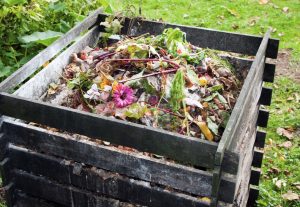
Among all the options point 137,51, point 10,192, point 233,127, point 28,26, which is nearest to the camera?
point 233,127

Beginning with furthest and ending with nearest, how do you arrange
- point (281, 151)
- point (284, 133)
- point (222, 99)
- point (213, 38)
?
point (284, 133)
point (281, 151)
point (213, 38)
point (222, 99)

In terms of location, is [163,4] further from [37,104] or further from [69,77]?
[37,104]

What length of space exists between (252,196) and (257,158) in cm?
35

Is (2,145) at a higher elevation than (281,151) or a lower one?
higher

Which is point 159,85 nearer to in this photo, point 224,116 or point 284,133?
point 224,116

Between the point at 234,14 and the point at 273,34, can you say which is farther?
the point at 234,14

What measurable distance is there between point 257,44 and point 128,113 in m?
1.08

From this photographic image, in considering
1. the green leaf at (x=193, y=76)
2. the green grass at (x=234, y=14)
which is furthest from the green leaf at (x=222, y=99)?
the green grass at (x=234, y=14)

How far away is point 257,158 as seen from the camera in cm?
324

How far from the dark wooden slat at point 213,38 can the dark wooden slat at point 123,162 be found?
47.0 inches

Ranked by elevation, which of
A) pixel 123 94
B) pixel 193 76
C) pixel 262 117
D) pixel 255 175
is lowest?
pixel 255 175

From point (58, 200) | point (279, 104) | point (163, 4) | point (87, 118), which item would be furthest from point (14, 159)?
point (163, 4)

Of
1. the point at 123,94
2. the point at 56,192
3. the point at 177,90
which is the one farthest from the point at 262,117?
the point at 56,192

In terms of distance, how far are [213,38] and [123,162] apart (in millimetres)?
1278
